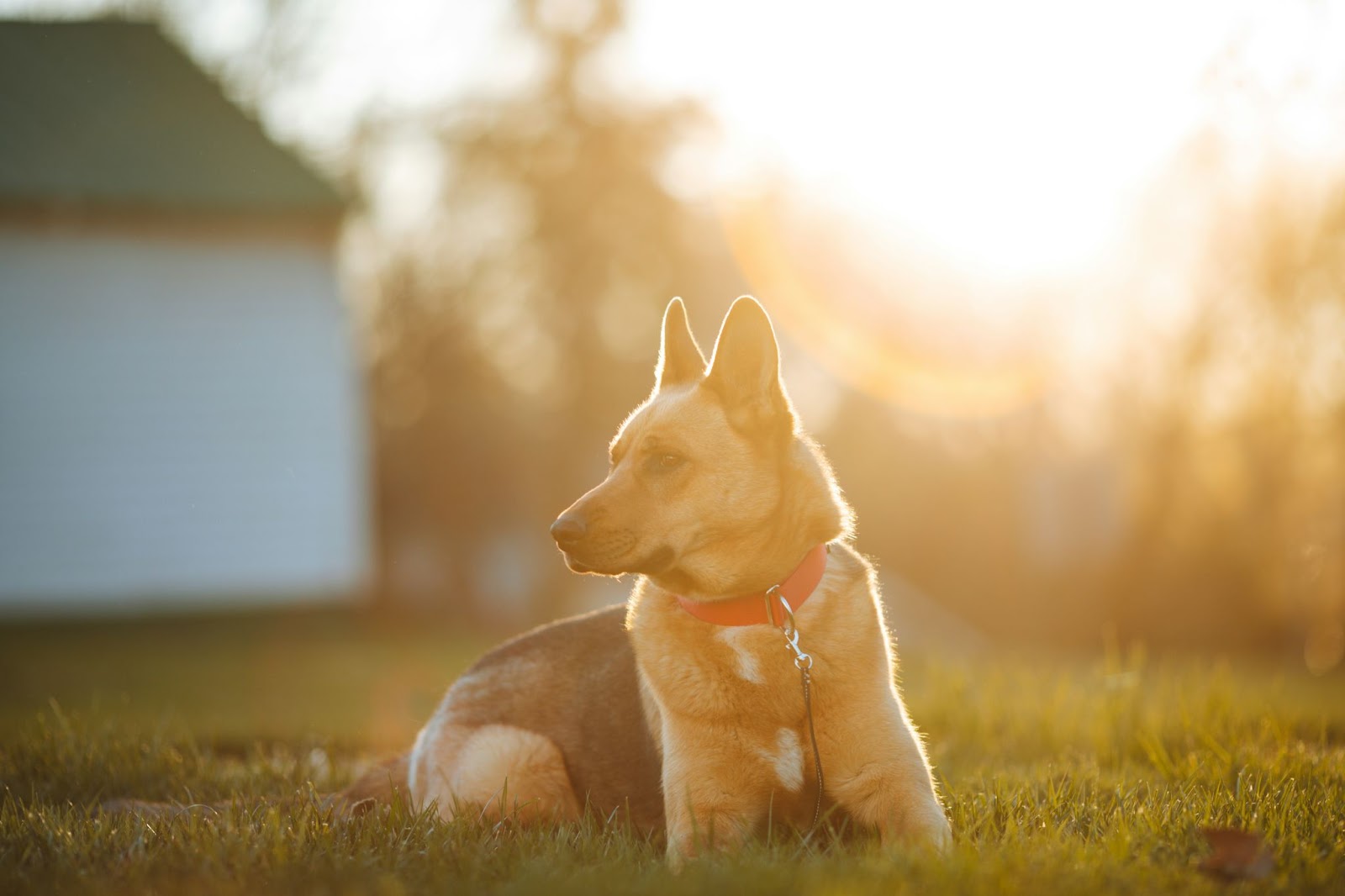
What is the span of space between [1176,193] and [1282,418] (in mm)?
4467

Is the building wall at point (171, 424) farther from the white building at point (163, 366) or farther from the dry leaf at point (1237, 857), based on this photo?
the dry leaf at point (1237, 857)

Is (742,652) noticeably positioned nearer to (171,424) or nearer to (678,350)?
(678,350)

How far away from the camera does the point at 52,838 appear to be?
382 cm

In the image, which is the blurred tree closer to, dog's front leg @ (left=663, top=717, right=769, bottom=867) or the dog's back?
the dog's back

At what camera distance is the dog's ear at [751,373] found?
4.28 meters

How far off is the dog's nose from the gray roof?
1340cm

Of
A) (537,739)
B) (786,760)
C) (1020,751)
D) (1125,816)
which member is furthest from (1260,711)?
(537,739)

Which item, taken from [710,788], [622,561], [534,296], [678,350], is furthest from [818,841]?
[534,296]

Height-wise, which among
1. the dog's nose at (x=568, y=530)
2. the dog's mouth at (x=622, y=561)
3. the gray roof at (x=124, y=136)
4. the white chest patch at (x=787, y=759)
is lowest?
the white chest patch at (x=787, y=759)

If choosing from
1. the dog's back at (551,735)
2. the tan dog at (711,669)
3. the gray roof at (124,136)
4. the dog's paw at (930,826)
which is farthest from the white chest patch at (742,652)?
the gray roof at (124,136)

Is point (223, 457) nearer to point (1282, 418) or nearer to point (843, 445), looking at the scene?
point (843, 445)

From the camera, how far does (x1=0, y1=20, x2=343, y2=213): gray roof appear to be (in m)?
15.6

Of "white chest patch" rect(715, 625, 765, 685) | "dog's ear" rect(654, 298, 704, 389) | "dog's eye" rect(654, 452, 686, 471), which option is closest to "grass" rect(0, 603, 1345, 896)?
"white chest patch" rect(715, 625, 765, 685)

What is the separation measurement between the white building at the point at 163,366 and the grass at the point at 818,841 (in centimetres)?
732
